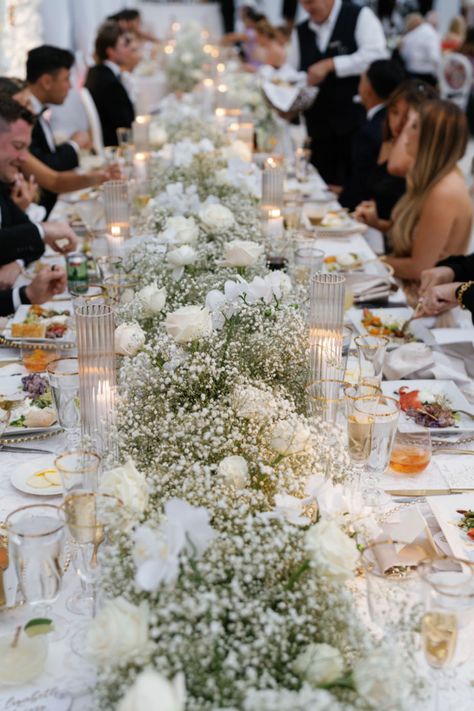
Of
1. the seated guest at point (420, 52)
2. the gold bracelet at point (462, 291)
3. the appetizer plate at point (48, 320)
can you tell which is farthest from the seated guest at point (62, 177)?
the seated guest at point (420, 52)

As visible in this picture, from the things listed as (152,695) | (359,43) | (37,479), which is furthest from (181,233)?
(359,43)

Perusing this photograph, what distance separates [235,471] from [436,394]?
915 mm

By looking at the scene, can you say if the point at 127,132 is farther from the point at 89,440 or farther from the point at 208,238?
the point at 89,440

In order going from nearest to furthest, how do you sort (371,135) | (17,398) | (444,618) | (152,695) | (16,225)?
(152,695) → (444,618) → (17,398) → (16,225) → (371,135)

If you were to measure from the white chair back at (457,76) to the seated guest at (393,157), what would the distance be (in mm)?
7179

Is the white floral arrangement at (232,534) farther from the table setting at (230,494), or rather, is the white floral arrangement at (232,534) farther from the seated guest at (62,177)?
the seated guest at (62,177)

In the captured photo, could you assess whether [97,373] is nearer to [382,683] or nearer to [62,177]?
[382,683]

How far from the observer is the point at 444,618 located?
1.25 meters

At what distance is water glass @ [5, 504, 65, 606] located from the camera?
1386mm

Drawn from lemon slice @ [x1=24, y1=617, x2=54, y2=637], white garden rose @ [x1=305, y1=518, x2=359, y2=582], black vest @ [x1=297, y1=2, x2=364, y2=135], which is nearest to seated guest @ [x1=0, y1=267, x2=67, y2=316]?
lemon slice @ [x1=24, y1=617, x2=54, y2=637]

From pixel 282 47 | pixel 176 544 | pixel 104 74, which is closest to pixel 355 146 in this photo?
pixel 104 74

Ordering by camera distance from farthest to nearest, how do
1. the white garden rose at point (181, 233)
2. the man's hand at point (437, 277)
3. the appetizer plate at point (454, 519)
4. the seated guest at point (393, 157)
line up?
the seated guest at point (393, 157)
the man's hand at point (437, 277)
the white garden rose at point (181, 233)
the appetizer plate at point (454, 519)

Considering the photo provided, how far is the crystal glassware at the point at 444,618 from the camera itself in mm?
1235

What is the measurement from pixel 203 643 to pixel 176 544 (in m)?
0.14
